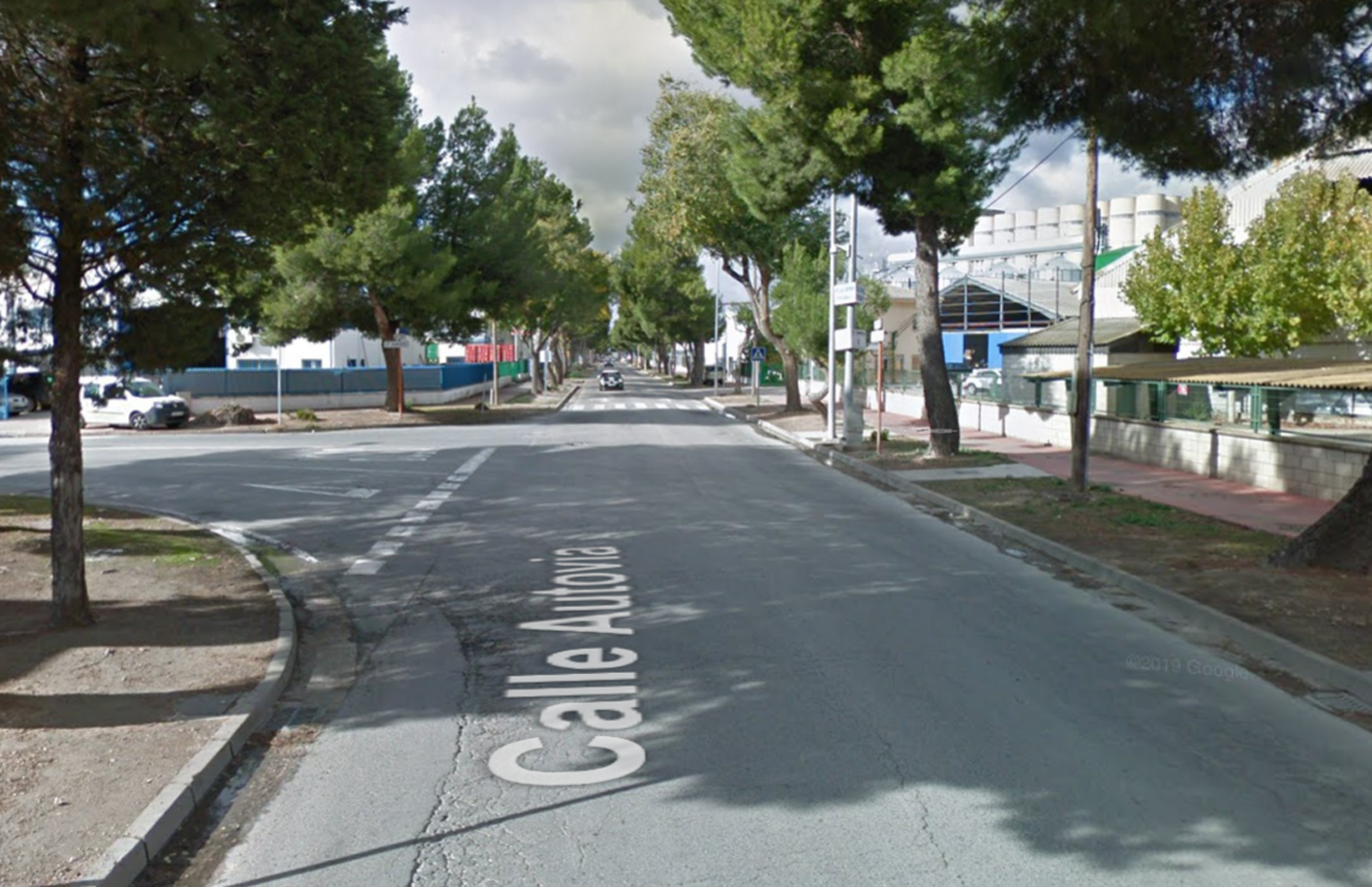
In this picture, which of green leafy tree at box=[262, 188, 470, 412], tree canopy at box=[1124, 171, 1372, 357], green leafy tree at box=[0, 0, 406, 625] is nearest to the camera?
green leafy tree at box=[0, 0, 406, 625]

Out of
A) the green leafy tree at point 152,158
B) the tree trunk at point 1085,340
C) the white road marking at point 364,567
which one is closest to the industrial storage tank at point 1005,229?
the tree trunk at point 1085,340

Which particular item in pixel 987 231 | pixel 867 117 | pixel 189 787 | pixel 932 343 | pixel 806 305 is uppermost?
pixel 987 231

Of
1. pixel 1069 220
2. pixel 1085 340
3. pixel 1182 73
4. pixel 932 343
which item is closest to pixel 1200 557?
pixel 1182 73

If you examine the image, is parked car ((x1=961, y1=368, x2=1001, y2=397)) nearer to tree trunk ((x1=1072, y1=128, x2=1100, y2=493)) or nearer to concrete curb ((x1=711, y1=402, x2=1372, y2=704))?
tree trunk ((x1=1072, y1=128, x2=1100, y2=493))

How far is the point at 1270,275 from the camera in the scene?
92.4ft

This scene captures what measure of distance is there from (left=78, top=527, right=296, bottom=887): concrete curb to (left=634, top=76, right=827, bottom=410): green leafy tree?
28.1 meters

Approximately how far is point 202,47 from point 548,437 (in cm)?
2278

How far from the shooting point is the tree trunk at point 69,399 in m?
8.22

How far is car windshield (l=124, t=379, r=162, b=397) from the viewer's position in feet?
116

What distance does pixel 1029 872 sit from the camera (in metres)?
4.36

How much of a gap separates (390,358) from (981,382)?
2036 centimetres

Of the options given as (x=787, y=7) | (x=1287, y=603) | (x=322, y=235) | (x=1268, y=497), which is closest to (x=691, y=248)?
(x=322, y=235)

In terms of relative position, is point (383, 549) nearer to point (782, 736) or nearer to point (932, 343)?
point (782, 736)

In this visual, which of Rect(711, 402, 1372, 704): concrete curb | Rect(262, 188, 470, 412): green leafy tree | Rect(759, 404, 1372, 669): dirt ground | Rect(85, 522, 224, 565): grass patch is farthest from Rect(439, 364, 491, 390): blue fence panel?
Rect(711, 402, 1372, 704): concrete curb
